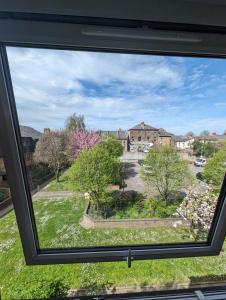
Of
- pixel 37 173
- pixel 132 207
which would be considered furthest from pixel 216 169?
pixel 37 173

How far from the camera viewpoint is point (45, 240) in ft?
3.91

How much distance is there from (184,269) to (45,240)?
835 millimetres

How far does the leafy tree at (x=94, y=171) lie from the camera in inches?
41.3

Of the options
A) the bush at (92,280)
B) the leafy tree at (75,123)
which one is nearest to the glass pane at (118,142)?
the leafy tree at (75,123)

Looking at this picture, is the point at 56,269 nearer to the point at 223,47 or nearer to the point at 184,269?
the point at 184,269

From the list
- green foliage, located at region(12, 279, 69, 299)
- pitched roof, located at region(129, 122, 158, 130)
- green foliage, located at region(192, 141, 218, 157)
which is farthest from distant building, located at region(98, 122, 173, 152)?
green foliage, located at region(12, 279, 69, 299)

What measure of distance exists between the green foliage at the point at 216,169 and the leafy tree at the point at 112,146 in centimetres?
46

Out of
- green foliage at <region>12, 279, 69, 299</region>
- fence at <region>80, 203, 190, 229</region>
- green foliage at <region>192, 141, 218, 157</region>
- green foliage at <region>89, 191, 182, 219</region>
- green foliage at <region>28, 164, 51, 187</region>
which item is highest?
green foliage at <region>192, 141, 218, 157</region>

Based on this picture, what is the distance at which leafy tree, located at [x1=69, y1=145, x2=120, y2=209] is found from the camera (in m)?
1.05

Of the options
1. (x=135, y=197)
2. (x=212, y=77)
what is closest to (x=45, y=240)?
(x=135, y=197)

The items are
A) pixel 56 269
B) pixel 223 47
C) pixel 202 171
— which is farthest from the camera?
pixel 56 269

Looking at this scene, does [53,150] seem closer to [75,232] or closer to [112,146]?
[112,146]

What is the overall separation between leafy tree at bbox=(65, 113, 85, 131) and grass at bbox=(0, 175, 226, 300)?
1.00 feet

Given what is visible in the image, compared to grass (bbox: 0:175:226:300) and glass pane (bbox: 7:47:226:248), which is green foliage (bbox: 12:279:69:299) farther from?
glass pane (bbox: 7:47:226:248)
